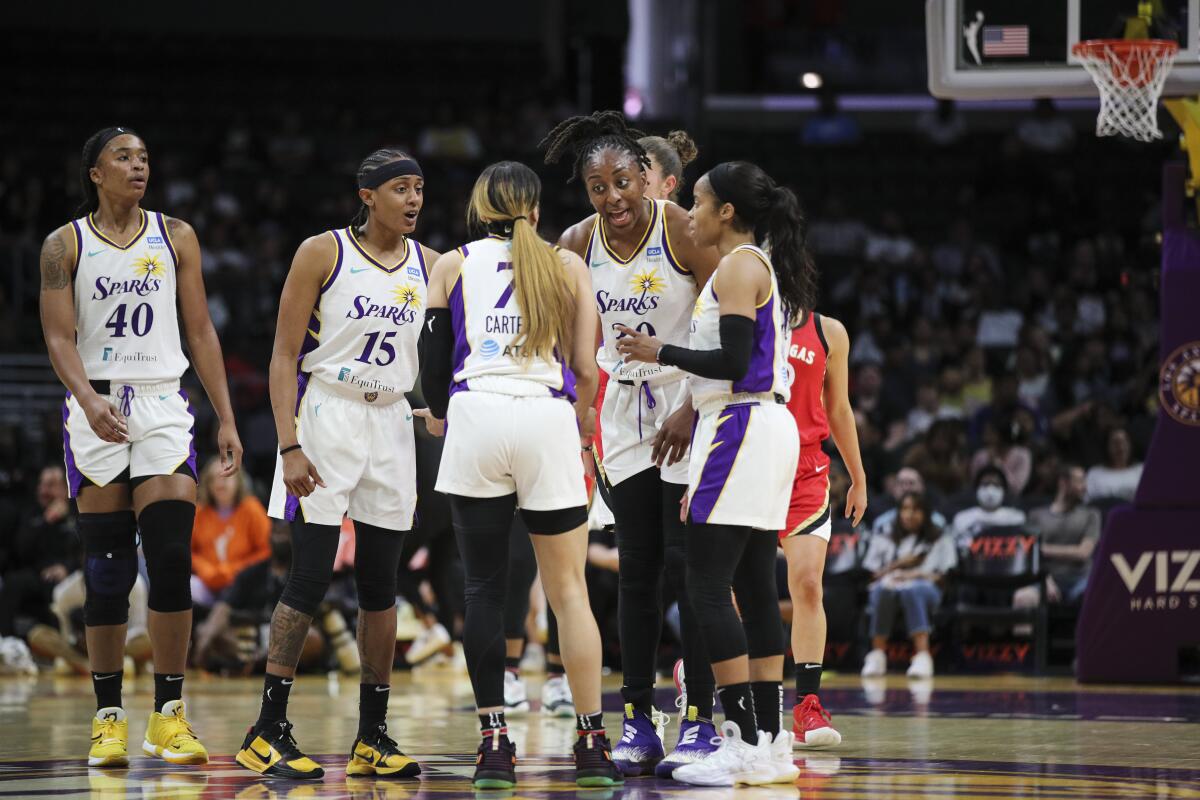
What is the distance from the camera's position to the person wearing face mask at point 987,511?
12.0 meters

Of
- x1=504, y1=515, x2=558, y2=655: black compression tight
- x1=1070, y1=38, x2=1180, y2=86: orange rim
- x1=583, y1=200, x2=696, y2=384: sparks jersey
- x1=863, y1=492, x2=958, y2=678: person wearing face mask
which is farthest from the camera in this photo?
x1=863, y1=492, x2=958, y2=678: person wearing face mask

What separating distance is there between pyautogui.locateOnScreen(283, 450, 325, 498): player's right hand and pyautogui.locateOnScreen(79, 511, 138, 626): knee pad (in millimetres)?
867

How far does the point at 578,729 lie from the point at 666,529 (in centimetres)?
93

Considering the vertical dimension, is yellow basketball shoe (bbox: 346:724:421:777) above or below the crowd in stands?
below

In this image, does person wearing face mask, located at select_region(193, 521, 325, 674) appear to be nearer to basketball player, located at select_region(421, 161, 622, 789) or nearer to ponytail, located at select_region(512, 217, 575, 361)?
basketball player, located at select_region(421, 161, 622, 789)

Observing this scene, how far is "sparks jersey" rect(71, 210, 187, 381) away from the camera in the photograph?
20.7 feet

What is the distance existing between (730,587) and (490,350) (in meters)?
1.16

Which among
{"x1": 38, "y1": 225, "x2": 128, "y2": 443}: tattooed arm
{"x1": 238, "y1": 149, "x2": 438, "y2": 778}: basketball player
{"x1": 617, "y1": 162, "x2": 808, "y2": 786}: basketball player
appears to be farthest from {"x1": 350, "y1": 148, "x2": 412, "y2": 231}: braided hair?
{"x1": 617, "y1": 162, "x2": 808, "y2": 786}: basketball player

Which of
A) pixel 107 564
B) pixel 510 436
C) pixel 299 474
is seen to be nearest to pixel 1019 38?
pixel 510 436

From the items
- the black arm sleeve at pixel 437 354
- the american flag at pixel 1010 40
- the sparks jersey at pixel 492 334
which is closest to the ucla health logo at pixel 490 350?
the sparks jersey at pixel 492 334

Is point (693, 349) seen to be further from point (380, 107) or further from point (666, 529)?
point (380, 107)

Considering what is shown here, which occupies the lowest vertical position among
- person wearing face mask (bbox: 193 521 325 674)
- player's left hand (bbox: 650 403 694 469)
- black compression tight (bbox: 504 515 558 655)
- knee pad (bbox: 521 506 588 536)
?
person wearing face mask (bbox: 193 521 325 674)

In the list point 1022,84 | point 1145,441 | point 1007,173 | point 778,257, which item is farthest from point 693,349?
point 1007,173

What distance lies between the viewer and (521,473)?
5395 mm
